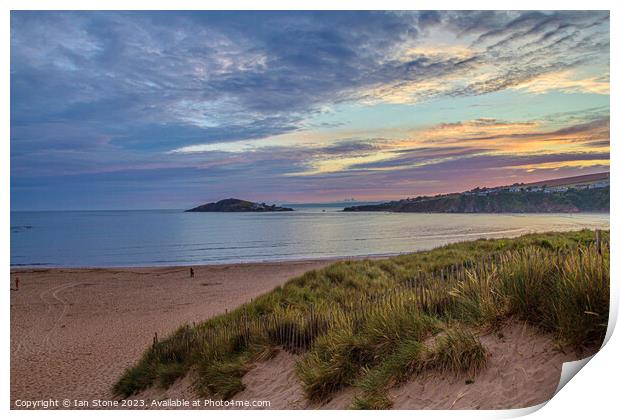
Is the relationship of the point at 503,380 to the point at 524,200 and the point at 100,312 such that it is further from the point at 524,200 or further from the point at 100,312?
the point at 100,312

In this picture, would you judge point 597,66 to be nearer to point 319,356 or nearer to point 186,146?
point 319,356

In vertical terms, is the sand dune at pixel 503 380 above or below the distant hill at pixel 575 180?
below

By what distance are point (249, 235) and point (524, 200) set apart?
12805mm

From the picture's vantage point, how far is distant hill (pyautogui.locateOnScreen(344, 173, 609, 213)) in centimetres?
397

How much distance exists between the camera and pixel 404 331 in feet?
8.88

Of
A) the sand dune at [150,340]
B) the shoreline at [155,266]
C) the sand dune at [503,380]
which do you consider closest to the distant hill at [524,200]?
the sand dune at [503,380]

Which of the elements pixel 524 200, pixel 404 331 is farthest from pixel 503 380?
pixel 524 200

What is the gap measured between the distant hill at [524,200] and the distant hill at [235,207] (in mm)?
1243

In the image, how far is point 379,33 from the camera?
12.9 feet

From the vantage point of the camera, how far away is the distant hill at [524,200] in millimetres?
3967

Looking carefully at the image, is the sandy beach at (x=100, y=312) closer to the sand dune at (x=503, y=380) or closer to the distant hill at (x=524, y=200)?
the sand dune at (x=503, y=380)

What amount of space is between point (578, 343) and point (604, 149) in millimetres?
2012

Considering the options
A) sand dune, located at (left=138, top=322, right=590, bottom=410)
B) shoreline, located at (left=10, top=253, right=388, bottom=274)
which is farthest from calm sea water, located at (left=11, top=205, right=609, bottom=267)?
sand dune, located at (left=138, top=322, right=590, bottom=410)

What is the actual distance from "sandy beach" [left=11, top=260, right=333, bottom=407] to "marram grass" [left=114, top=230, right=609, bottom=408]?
3.62 ft
